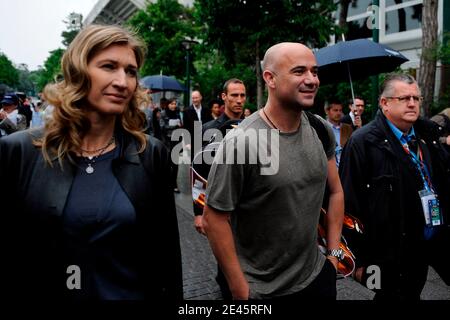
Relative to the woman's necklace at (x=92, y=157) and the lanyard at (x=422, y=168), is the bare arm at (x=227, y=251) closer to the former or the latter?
the woman's necklace at (x=92, y=157)

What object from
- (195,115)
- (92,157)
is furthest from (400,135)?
(195,115)

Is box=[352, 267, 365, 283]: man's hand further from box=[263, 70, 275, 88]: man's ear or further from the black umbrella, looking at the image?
the black umbrella

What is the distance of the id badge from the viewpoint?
298 centimetres

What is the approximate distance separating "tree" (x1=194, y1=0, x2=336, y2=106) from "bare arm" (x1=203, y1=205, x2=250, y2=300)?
942 cm

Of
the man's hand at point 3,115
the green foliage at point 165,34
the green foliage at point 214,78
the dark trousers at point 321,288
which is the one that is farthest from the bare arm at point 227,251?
the green foliage at point 165,34

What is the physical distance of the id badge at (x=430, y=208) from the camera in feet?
9.79

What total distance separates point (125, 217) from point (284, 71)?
1.04 meters

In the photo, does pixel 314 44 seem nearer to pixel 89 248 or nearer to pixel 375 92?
pixel 375 92

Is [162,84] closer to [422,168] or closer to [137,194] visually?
[422,168]

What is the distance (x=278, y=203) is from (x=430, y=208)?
4.70 ft

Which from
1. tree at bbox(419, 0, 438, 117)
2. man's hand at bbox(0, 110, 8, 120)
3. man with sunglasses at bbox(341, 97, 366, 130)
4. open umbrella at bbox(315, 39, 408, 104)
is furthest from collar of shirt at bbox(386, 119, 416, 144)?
man's hand at bbox(0, 110, 8, 120)

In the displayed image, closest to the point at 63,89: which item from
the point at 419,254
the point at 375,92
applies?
the point at 419,254

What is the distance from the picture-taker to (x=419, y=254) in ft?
9.95
